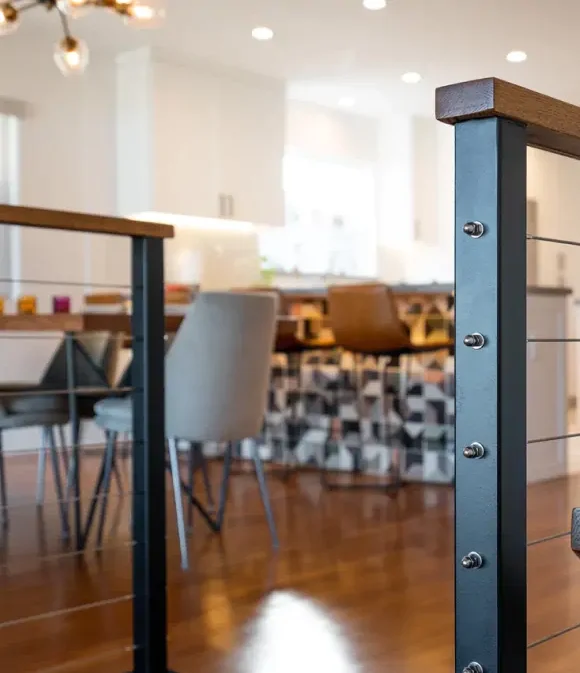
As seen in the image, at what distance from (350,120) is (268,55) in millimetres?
1989

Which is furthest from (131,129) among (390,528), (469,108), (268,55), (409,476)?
(469,108)

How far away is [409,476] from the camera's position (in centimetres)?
477

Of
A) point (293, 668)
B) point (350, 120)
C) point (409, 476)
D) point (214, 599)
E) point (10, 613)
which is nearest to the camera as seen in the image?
point (293, 668)

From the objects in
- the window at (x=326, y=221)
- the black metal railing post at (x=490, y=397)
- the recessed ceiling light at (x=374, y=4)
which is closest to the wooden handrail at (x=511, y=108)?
the black metal railing post at (x=490, y=397)

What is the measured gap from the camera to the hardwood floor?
6.48 feet

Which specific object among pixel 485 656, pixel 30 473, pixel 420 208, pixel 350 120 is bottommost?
pixel 30 473

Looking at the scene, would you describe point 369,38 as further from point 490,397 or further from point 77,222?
point 490,397

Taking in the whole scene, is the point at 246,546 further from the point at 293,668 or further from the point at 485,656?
the point at 485,656

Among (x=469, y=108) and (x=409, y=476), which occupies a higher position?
(x=469, y=108)

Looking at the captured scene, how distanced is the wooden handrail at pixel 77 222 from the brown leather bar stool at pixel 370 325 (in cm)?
241

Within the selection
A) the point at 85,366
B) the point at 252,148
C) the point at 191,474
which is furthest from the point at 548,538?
the point at 252,148

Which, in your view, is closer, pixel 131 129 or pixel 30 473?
pixel 30 473

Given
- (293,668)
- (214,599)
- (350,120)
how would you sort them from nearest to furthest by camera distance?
(293,668)
(214,599)
(350,120)

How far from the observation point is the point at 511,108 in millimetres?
967
